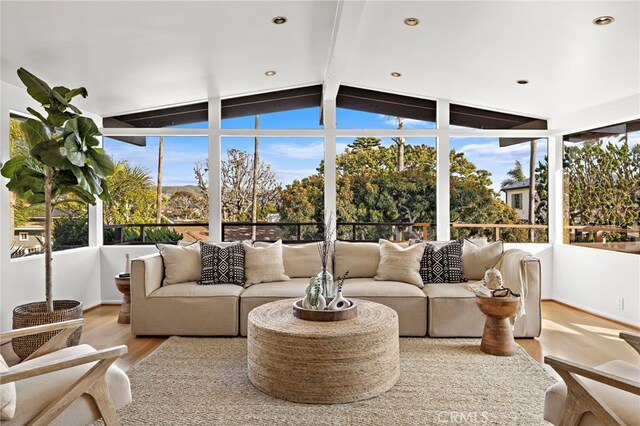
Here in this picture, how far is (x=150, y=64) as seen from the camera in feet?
14.3

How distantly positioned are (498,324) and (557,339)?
2.97ft

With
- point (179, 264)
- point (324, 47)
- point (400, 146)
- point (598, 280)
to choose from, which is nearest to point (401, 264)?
point (400, 146)

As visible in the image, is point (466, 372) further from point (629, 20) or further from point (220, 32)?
point (220, 32)

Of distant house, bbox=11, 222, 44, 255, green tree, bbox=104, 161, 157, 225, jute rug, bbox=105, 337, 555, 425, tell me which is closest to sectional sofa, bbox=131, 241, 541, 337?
jute rug, bbox=105, 337, 555, 425

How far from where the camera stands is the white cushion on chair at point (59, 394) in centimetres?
183

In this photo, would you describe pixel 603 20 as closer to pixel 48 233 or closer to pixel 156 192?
pixel 48 233

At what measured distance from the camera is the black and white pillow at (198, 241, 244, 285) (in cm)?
443

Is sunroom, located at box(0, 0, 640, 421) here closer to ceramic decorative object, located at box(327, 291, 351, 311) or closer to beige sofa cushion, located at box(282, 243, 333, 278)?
beige sofa cushion, located at box(282, 243, 333, 278)

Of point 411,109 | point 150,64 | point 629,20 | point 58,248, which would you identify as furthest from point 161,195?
point 629,20

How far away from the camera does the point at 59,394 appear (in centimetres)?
193

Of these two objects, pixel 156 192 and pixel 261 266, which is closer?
pixel 261 266

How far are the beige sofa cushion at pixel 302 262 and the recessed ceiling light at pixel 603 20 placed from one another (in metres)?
3.12

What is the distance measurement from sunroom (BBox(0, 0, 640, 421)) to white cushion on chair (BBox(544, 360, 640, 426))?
1658mm

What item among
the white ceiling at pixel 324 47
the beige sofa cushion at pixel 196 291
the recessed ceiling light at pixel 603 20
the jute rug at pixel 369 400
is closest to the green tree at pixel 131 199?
the white ceiling at pixel 324 47
